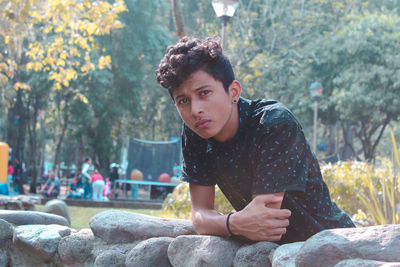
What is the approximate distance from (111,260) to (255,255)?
83 centimetres

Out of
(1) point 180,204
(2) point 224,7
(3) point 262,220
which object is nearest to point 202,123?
(3) point 262,220

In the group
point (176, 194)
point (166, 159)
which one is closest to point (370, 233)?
point (176, 194)

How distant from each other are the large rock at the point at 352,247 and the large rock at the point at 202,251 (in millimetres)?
482

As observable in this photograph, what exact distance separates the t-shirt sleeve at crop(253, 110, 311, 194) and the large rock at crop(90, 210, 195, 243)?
0.71 m

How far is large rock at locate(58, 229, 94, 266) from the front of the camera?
2.58m

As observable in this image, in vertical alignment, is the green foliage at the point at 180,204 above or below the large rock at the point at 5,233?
below

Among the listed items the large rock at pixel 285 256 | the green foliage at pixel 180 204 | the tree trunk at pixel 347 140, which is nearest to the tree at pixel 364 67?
the tree trunk at pixel 347 140

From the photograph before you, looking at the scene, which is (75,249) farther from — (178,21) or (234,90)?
(178,21)

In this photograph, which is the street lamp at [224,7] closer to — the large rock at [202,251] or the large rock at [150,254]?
the large rock at [150,254]

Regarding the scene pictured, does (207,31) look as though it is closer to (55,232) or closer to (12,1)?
(12,1)

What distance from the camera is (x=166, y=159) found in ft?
63.1

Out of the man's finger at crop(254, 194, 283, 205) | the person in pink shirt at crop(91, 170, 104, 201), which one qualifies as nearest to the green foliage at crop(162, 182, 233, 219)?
the man's finger at crop(254, 194, 283, 205)

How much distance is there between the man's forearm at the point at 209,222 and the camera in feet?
6.80

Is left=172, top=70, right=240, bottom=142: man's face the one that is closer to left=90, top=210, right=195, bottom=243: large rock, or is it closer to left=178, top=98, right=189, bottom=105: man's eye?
left=178, top=98, right=189, bottom=105: man's eye
